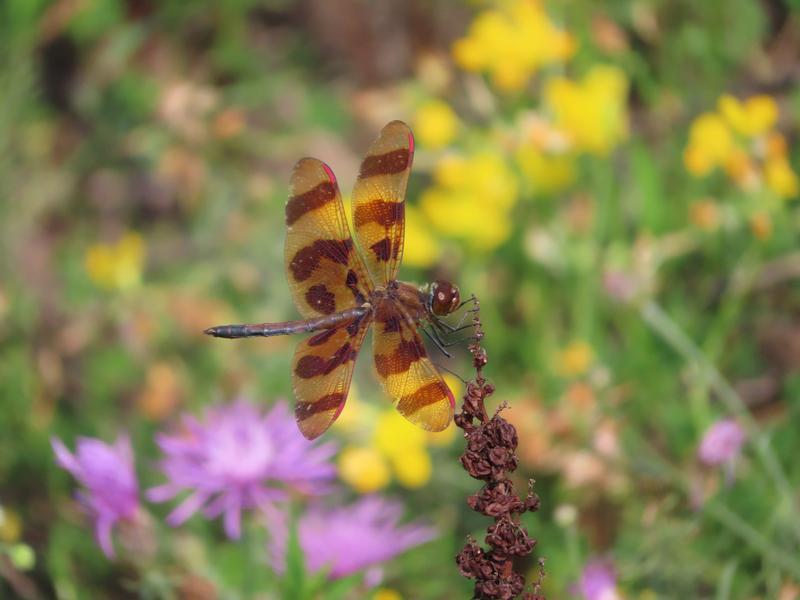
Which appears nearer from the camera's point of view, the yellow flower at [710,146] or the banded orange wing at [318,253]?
the banded orange wing at [318,253]

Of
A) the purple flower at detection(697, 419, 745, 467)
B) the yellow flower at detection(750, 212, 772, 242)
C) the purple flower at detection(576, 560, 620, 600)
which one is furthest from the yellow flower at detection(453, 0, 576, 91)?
the purple flower at detection(576, 560, 620, 600)

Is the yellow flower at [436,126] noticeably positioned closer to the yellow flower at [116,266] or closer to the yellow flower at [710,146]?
the yellow flower at [710,146]

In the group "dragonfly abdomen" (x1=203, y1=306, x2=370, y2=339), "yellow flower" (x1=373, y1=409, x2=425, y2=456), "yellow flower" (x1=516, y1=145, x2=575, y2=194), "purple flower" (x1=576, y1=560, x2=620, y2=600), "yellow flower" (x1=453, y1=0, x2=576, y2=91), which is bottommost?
"purple flower" (x1=576, y1=560, x2=620, y2=600)

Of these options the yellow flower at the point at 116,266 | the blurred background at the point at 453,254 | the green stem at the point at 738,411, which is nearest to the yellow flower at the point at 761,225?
the blurred background at the point at 453,254

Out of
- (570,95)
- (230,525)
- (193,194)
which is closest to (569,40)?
(570,95)

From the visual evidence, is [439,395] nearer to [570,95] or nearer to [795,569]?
[795,569]

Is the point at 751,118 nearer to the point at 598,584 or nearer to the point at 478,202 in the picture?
the point at 478,202

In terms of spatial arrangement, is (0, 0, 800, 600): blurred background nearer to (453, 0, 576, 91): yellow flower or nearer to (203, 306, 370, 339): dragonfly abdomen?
(453, 0, 576, 91): yellow flower
